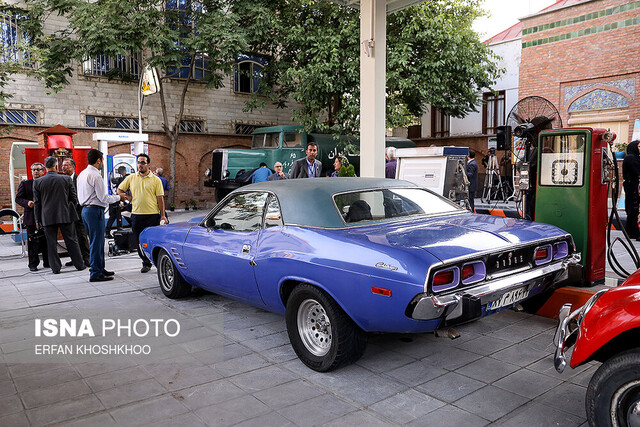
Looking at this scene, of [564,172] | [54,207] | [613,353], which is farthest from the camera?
[54,207]

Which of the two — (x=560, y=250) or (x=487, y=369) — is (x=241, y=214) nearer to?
(x=487, y=369)

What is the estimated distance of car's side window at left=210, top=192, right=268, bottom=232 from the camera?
4.54 m

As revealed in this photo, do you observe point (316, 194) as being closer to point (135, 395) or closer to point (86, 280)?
point (135, 395)

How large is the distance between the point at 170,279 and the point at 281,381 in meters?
2.84

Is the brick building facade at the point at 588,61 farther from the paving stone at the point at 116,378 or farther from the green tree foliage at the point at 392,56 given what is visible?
the paving stone at the point at 116,378

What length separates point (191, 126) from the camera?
2108 centimetres

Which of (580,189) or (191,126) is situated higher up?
(191,126)

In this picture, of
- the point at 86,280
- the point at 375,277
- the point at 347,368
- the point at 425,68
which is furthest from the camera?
the point at 425,68

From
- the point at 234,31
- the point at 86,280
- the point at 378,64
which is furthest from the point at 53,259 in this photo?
the point at 234,31

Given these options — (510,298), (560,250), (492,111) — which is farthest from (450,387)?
(492,111)

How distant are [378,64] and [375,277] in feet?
16.0

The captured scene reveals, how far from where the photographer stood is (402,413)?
3.09 meters

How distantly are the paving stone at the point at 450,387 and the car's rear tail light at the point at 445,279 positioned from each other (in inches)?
28.9

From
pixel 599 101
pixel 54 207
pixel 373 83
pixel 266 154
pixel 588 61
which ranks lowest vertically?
pixel 54 207
